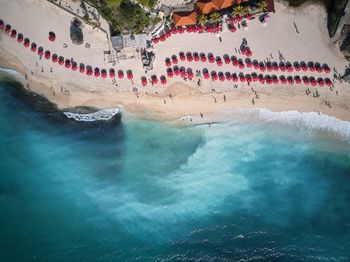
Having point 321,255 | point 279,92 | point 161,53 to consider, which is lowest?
point 321,255

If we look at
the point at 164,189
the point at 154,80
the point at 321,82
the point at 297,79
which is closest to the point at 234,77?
the point at 297,79

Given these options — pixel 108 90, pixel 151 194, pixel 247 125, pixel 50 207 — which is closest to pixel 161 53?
pixel 108 90

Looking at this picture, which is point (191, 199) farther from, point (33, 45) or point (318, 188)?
point (33, 45)

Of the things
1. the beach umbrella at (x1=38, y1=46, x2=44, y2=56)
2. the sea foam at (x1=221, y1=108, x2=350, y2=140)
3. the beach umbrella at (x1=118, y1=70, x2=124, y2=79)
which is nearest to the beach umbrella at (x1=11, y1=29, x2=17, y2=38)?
the beach umbrella at (x1=38, y1=46, x2=44, y2=56)

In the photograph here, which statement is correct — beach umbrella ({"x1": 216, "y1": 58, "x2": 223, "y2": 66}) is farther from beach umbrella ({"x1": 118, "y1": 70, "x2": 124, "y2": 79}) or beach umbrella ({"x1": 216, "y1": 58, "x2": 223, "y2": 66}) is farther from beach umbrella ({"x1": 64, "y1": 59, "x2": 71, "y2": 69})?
beach umbrella ({"x1": 64, "y1": 59, "x2": 71, "y2": 69})

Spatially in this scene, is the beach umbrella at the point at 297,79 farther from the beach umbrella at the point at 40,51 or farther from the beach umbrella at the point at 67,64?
the beach umbrella at the point at 40,51

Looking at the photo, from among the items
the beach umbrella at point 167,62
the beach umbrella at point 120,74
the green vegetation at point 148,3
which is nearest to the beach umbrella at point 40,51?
the beach umbrella at point 120,74
